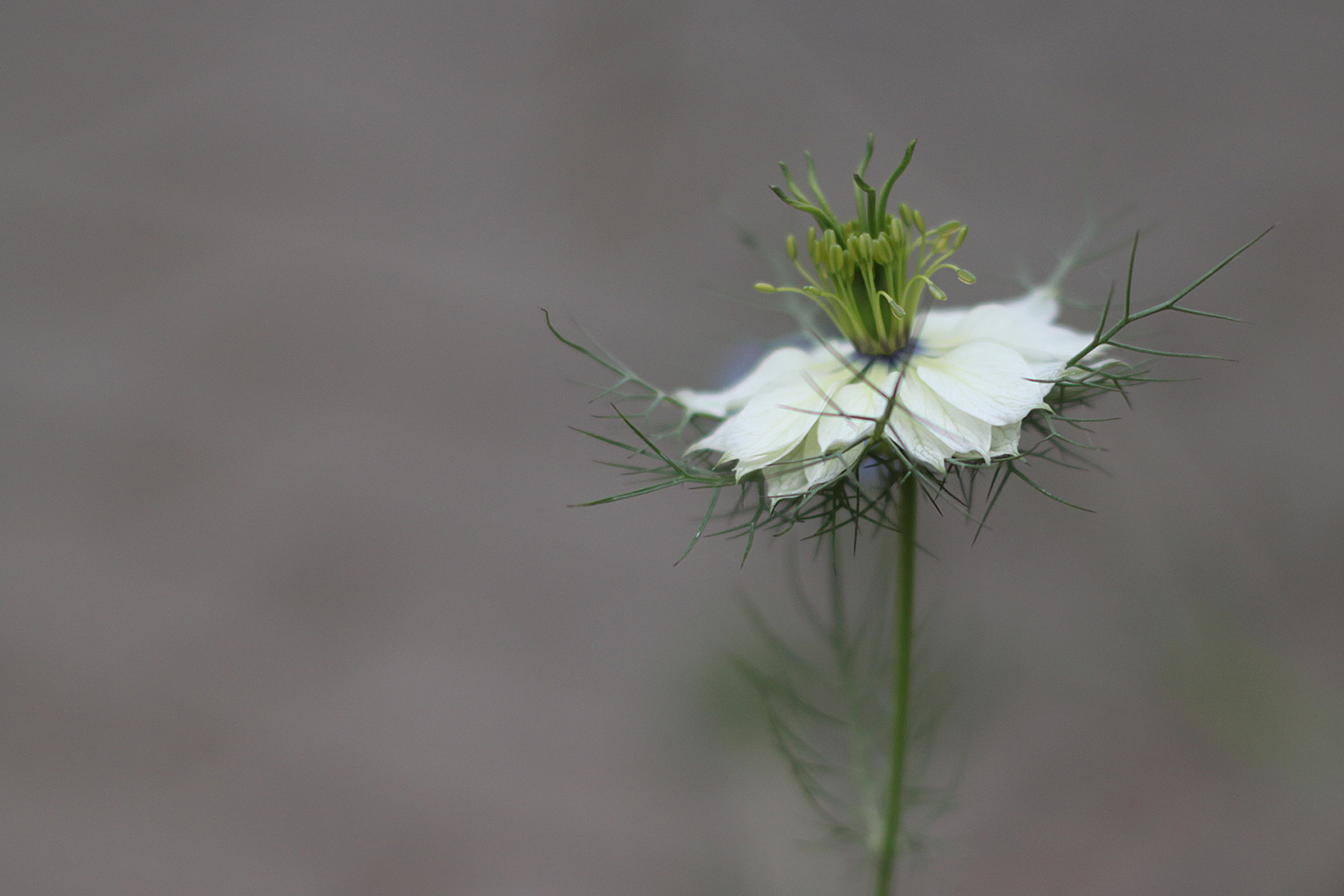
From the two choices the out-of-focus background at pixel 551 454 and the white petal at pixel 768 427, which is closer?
the white petal at pixel 768 427

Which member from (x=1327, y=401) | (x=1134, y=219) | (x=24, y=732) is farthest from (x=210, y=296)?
(x=1327, y=401)

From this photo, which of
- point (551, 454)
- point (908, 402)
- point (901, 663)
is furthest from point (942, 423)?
point (551, 454)

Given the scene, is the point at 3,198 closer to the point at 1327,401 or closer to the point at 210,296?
the point at 210,296

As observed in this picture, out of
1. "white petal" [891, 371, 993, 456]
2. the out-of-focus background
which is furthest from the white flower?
the out-of-focus background

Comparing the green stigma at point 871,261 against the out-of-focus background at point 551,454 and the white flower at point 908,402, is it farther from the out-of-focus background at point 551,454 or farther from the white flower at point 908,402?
the out-of-focus background at point 551,454

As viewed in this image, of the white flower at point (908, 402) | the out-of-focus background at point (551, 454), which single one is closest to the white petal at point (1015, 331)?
the white flower at point (908, 402)
